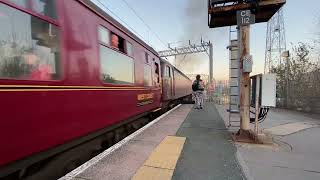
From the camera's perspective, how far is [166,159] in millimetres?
5668

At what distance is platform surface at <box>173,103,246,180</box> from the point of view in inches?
192

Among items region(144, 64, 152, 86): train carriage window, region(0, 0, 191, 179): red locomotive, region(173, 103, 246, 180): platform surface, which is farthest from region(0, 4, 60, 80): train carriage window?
region(144, 64, 152, 86): train carriage window

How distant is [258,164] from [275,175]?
590mm

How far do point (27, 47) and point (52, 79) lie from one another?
0.57 meters

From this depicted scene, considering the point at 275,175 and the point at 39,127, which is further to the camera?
the point at 275,175

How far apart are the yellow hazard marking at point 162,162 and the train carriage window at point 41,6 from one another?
8.49ft

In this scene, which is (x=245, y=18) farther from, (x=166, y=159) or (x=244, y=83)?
(x=166, y=159)

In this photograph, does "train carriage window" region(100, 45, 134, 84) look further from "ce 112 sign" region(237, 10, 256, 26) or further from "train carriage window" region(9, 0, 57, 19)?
"ce 112 sign" region(237, 10, 256, 26)

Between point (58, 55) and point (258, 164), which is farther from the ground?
point (58, 55)

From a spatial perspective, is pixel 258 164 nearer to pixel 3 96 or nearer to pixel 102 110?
pixel 102 110

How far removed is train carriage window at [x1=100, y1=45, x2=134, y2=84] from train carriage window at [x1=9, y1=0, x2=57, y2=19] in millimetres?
1643

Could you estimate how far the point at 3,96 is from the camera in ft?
10.0

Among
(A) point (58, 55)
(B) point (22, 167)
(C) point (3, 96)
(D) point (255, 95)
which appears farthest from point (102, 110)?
(D) point (255, 95)

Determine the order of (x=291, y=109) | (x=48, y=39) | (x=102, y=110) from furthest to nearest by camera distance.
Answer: (x=291, y=109) < (x=102, y=110) < (x=48, y=39)
